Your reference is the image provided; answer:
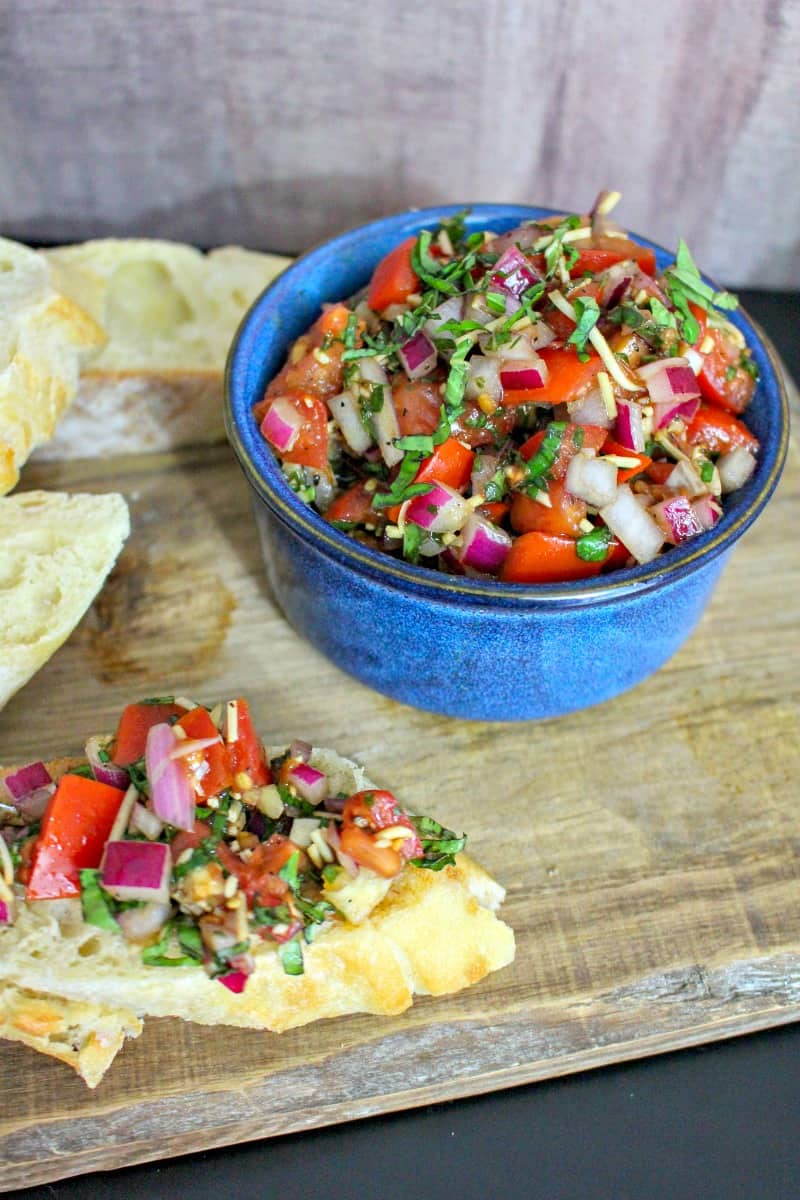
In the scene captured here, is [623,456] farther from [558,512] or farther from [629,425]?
[558,512]

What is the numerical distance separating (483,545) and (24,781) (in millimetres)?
1029

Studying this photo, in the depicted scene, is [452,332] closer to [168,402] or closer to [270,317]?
[270,317]

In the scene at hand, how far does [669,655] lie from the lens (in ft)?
8.84

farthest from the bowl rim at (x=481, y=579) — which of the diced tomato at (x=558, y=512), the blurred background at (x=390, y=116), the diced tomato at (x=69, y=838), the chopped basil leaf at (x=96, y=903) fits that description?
the blurred background at (x=390, y=116)

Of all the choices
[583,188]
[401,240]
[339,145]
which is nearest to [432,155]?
[339,145]

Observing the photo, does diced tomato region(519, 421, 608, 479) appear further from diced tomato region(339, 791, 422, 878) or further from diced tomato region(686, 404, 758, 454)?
diced tomato region(339, 791, 422, 878)

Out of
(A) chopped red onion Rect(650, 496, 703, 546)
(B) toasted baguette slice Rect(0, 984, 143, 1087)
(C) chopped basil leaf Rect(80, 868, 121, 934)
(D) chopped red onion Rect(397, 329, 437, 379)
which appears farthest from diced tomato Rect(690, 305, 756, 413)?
(B) toasted baguette slice Rect(0, 984, 143, 1087)

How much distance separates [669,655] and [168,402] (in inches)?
63.4

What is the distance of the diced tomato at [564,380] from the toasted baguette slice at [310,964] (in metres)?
0.99

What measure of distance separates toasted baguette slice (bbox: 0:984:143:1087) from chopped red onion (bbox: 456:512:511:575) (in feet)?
3.67

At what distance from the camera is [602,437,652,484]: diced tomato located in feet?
7.39

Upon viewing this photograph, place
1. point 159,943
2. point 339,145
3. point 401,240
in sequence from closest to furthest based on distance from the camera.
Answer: point 159,943 → point 401,240 → point 339,145

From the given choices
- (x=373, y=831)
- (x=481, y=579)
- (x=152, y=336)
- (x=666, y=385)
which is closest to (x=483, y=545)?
(x=481, y=579)

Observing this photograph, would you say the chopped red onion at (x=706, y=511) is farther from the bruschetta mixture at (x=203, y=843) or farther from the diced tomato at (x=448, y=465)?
the bruschetta mixture at (x=203, y=843)
